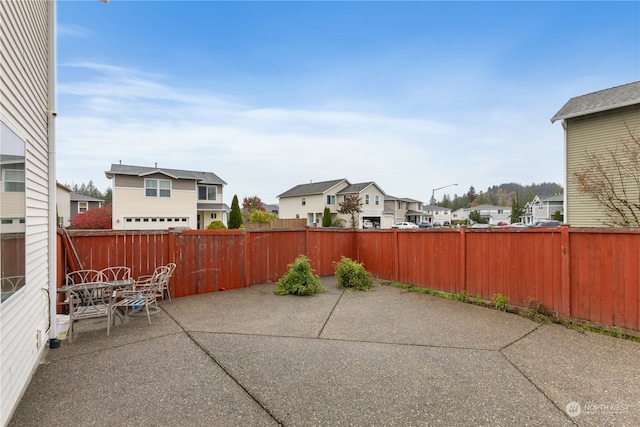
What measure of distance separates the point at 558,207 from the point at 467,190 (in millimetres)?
64979

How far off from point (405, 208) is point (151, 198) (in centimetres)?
3679

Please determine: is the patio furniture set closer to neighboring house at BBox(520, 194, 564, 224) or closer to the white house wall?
the white house wall

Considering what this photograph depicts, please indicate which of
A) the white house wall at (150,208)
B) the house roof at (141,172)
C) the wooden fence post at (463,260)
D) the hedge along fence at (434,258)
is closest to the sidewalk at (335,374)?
the hedge along fence at (434,258)

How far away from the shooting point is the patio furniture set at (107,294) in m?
4.42

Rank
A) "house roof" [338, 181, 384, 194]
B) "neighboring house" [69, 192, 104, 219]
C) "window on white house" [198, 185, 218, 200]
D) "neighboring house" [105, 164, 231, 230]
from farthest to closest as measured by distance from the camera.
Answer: "house roof" [338, 181, 384, 194] → "neighboring house" [69, 192, 104, 219] → "window on white house" [198, 185, 218, 200] → "neighboring house" [105, 164, 231, 230]

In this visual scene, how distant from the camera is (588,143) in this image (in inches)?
409

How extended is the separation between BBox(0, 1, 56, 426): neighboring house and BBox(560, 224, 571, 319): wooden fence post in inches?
275

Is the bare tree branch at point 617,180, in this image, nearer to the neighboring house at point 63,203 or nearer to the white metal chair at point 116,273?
the white metal chair at point 116,273

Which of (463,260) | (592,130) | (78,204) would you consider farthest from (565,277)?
(78,204)

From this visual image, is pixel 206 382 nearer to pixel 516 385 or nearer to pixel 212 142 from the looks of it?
pixel 516 385

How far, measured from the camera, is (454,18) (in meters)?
9.83

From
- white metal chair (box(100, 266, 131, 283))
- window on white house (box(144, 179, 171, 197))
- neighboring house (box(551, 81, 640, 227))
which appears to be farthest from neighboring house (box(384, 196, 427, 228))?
white metal chair (box(100, 266, 131, 283))

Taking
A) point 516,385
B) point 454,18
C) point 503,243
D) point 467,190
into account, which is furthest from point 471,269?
point 467,190

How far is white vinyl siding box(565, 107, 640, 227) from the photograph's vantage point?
9.66 m
